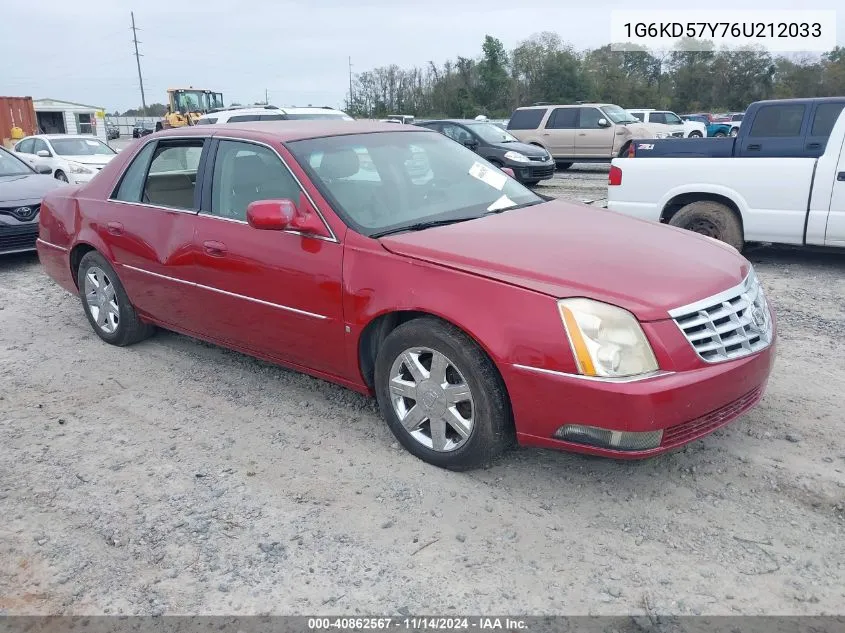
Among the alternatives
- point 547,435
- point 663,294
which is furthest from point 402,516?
point 663,294

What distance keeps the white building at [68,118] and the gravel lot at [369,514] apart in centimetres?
4161

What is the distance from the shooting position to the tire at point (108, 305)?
→ 17.1ft

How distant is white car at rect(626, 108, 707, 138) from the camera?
20781 millimetres

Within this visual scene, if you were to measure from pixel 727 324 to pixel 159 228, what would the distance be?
3508 millimetres

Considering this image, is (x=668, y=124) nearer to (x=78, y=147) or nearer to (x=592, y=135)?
(x=592, y=135)

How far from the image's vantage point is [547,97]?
53.4 meters

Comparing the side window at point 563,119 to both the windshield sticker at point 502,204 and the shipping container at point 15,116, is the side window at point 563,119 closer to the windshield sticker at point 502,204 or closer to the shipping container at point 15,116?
the windshield sticker at point 502,204

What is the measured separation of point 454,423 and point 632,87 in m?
54.3

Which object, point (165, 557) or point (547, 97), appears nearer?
point (165, 557)

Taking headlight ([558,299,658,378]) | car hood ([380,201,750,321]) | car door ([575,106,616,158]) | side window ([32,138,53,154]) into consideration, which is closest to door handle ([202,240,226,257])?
car hood ([380,201,750,321])

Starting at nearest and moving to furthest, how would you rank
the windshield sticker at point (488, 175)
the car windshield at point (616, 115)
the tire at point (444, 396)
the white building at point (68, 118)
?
the tire at point (444, 396) → the windshield sticker at point (488, 175) → the car windshield at point (616, 115) → the white building at point (68, 118)

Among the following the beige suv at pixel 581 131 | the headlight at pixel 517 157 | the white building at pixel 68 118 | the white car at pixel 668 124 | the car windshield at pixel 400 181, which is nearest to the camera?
the car windshield at pixel 400 181

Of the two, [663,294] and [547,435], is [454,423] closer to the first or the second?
[547,435]

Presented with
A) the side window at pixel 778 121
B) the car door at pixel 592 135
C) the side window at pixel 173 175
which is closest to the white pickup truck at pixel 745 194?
the side window at pixel 778 121
